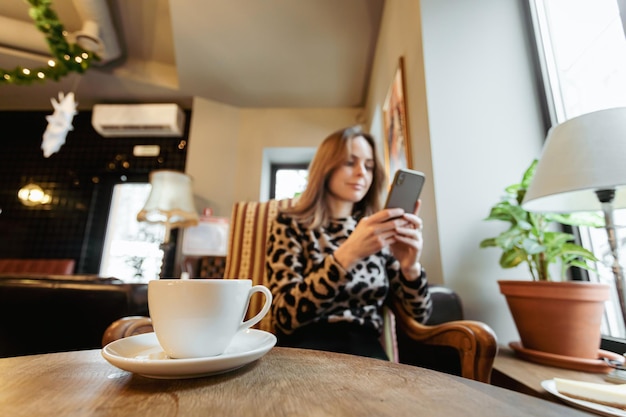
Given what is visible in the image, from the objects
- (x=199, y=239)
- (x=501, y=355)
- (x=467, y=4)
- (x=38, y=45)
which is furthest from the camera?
(x=199, y=239)

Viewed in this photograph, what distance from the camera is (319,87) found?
2812mm

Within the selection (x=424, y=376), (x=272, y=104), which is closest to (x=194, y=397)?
(x=424, y=376)

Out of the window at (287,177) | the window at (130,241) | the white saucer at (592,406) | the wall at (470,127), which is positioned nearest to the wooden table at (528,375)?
the white saucer at (592,406)

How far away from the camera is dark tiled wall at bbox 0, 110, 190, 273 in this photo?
3094 mm

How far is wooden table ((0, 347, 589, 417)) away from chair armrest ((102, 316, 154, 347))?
0.19 m

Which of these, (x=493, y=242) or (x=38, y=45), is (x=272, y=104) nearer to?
(x=38, y=45)

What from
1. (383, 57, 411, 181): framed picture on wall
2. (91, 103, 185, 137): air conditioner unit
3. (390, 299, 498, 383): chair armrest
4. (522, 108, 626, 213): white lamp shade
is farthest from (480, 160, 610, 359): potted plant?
(91, 103, 185, 137): air conditioner unit

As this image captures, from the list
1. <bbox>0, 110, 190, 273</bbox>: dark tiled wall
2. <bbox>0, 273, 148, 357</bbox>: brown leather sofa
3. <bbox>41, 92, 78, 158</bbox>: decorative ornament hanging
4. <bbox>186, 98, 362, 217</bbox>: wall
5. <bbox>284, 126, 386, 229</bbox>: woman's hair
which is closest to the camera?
<bbox>0, 273, 148, 357</bbox>: brown leather sofa

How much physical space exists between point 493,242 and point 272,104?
2.60 meters

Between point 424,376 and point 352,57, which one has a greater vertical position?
point 352,57

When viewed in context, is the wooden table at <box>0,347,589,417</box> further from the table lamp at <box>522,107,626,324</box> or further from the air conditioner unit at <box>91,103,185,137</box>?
the air conditioner unit at <box>91,103,185,137</box>

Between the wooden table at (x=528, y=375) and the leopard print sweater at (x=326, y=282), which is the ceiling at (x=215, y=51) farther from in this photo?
the wooden table at (x=528, y=375)

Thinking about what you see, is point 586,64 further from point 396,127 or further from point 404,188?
point 404,188

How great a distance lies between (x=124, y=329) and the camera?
0.55m
